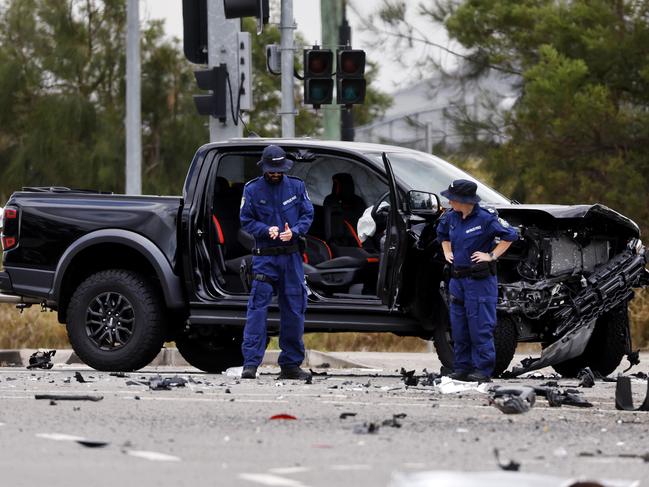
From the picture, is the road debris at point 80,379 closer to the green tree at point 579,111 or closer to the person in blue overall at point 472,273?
the person in blue overall at point 472,273

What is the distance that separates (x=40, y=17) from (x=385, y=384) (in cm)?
2453

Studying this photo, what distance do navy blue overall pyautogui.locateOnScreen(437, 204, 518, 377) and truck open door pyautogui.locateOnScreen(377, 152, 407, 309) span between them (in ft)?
1.09

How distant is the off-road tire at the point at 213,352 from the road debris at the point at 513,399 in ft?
13.9

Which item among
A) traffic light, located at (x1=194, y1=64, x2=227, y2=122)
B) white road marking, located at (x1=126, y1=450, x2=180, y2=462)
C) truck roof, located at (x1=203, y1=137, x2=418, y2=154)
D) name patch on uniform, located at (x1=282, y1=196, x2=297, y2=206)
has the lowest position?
white road marking, located at (x1=126, y1=450, x2=180, y2=462)

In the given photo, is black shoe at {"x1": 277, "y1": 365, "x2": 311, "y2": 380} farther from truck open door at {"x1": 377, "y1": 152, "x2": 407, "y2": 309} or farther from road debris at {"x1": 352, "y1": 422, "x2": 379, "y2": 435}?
road debris at {"x1": 352, "y1": 422, "x2": 379, "y2": 435}

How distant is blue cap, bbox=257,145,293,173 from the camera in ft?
44.7

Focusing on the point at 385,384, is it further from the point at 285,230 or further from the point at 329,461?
the point at 329,461

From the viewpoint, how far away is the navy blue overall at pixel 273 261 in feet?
44.9

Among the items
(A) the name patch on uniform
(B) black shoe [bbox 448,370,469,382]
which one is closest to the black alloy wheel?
(A) the name patch on uniform

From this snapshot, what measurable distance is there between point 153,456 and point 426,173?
6344mm

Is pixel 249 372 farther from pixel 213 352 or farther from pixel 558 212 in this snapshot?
pixel 558 212

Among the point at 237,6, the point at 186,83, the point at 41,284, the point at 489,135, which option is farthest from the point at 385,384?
the point at 186,83

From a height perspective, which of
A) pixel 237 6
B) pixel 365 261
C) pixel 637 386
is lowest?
pixel 637 386

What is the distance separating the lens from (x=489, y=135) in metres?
29.5
